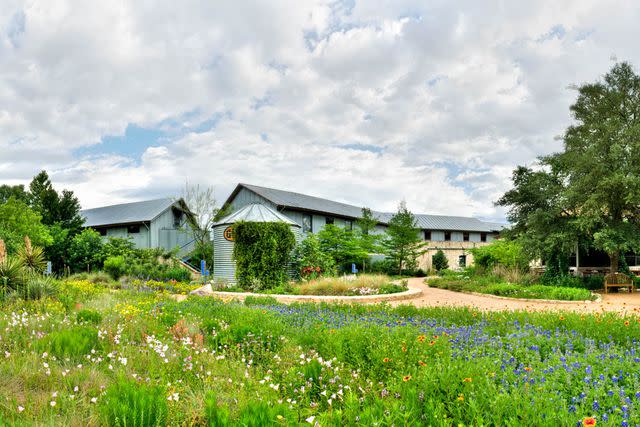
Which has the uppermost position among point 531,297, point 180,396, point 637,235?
point 637,235

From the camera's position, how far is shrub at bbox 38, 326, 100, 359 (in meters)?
4.97

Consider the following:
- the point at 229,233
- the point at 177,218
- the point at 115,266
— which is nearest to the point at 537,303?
the point at 229,233

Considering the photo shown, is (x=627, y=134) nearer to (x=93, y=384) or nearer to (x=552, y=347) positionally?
(x=552, y=347)

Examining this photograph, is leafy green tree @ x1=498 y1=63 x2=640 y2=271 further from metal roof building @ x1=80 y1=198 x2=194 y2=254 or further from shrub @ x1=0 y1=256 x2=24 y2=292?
metal roof building @ x1=80 y1=198 x2=194 y2=254

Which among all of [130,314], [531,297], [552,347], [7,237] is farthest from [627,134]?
[7,237]

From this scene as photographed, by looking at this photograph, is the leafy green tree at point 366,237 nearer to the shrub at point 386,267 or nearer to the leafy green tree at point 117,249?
the shrub at point 386,267

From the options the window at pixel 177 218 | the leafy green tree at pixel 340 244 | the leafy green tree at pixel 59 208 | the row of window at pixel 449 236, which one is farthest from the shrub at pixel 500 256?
the leafy green tree at pixel 59 208

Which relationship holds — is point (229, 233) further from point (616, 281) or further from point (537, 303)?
point (616, 281)

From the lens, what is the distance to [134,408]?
9.74ft

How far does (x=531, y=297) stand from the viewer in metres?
14.9

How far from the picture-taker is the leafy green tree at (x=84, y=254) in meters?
27.8

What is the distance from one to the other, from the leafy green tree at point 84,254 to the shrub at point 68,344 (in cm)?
2494

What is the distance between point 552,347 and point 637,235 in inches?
642

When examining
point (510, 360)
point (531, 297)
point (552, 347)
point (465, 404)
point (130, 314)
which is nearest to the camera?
point (465, 404)
